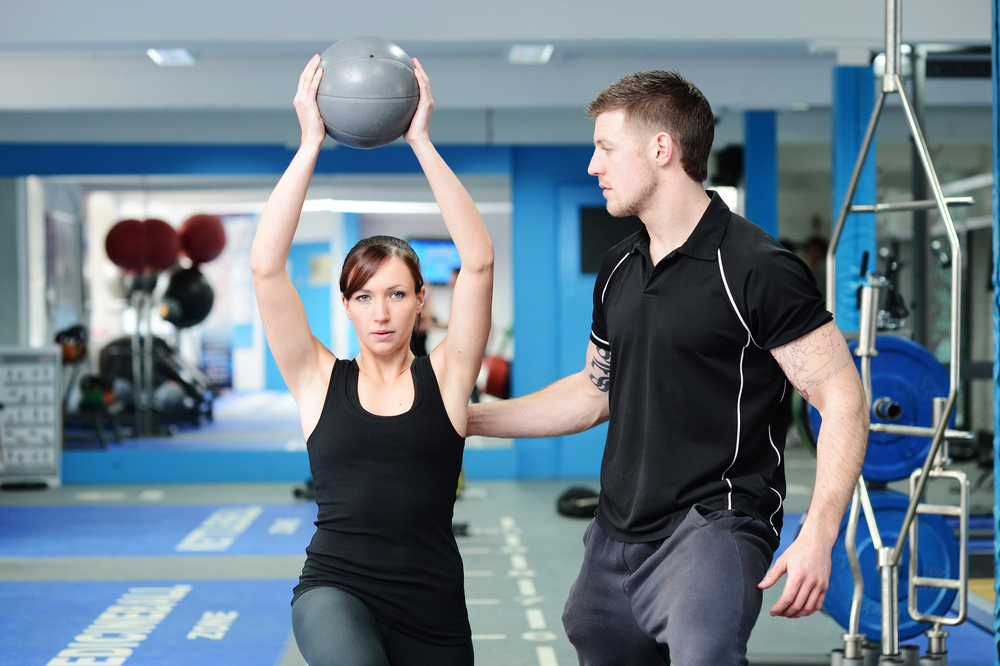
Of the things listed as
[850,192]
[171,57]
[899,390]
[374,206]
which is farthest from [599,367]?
[374,206]

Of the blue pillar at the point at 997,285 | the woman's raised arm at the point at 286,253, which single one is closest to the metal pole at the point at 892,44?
the blue pillar at the point at 997,285

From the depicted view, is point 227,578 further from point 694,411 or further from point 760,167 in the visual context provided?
point 760,167

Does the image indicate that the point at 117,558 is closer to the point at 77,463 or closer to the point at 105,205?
the point at 77,463

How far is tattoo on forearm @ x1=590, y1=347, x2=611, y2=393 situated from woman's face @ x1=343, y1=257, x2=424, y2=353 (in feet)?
1.58

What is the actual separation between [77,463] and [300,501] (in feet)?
7.31

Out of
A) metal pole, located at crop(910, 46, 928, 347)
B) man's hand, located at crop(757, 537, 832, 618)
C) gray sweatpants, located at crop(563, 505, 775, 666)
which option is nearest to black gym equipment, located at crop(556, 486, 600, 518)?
metal pole, located at crop(910, 46, 928, 347)

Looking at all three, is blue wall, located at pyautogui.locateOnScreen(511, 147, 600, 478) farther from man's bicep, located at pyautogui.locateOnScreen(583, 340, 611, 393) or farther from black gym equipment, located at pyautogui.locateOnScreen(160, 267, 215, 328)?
man's bicep, located at pyautogui.locateOnScreen(583, 340, 611, 393)

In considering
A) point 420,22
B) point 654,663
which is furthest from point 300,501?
point 654,663

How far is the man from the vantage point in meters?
1.70

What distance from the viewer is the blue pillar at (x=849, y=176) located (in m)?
4.79

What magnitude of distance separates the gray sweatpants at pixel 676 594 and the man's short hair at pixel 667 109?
74 cm

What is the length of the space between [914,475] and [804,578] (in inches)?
61.7

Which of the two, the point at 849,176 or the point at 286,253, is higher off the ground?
the point at 849,176

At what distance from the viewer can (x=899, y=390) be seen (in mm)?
3309
